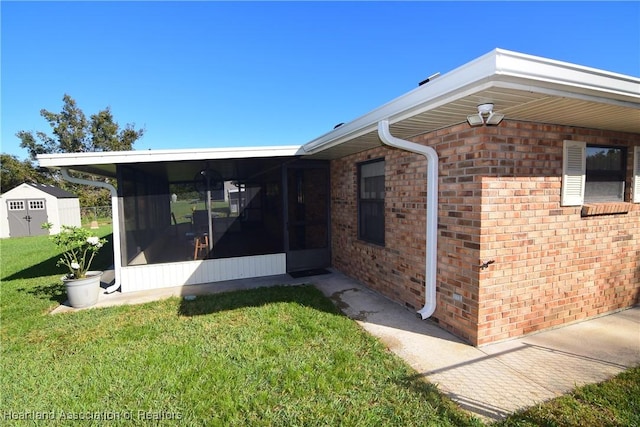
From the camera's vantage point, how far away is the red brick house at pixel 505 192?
94.7 inches

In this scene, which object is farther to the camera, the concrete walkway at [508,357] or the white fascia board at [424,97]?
the concrete walkway at [508,357]

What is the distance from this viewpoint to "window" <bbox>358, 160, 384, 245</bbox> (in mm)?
5035

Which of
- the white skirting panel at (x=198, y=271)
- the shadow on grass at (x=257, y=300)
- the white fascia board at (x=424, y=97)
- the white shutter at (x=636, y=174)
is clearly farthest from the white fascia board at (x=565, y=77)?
the white skirting panel at (x=198, y=271)

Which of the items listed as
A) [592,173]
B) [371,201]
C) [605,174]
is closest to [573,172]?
[592,173]

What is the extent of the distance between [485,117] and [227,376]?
3527 mm

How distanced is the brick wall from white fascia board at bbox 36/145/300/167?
260 centimetres

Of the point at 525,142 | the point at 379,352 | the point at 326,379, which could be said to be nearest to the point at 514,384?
the point at 379,352

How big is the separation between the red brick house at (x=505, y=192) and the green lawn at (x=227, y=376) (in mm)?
1062

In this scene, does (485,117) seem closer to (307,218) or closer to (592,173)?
(592,173)

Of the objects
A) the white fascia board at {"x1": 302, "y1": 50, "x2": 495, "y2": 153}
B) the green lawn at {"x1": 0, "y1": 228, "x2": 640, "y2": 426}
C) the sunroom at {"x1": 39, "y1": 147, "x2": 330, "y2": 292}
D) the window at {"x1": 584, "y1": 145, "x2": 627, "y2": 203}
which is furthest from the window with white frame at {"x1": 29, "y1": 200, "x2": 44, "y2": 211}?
the window at {"x1": 584, "y1": 145, "x2": 627, "y2": 203}

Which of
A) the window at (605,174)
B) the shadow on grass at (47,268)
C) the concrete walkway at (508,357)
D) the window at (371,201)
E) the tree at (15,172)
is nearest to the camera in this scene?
the concrete walkway at (508,357)

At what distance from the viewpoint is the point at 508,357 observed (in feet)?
9.62

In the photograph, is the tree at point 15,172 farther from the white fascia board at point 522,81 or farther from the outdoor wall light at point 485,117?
the outdoor wall light at point 485,117

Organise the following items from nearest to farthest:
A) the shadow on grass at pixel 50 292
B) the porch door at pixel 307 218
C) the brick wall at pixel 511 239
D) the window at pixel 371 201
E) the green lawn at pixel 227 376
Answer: the green lawn at pixel 227 376 → the brick wall at pixel 511 239 → the window at pixel 371 201 → the shadow on grass at pixel 50 292 → the porch door at pixel 307 218
